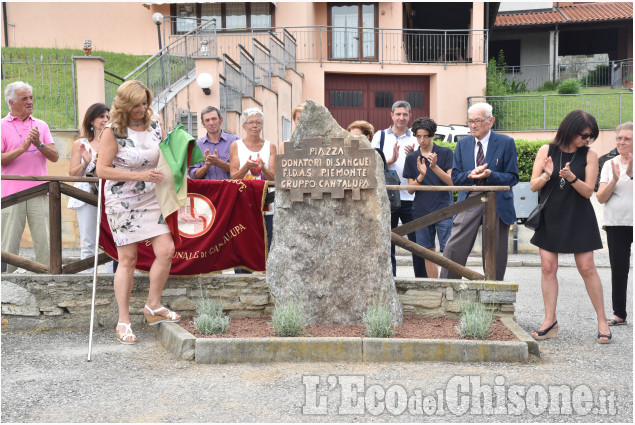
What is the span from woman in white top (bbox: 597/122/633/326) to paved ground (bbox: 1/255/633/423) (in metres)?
0.95

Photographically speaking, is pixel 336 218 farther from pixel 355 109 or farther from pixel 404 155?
pixel 355 109

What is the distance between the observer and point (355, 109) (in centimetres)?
2609

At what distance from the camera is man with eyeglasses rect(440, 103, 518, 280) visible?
6.80 m

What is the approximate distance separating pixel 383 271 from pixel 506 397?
1.79 metres

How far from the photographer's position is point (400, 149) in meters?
7.86

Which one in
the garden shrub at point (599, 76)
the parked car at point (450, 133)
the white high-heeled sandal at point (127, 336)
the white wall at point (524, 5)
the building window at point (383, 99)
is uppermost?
the white wall at point (524, 5)

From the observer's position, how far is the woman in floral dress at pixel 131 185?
5832mm

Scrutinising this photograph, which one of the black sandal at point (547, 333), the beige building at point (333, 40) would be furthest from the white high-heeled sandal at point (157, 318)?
the beige building at point (333, 40)

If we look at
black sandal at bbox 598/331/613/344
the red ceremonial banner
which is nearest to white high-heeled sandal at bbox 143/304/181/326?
the red ceremonial banner

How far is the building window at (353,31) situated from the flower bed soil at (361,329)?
20269mm

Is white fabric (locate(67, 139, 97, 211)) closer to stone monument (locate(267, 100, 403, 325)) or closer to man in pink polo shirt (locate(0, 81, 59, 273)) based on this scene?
man in pink polo shirt (locate(0, 81, 59, 273))

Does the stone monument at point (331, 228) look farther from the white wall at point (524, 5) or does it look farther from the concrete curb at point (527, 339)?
the white wall at point (524, 5)

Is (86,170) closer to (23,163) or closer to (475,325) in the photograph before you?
(23,163)

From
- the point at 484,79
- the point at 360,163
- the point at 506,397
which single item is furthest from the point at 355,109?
the point at 506,397
